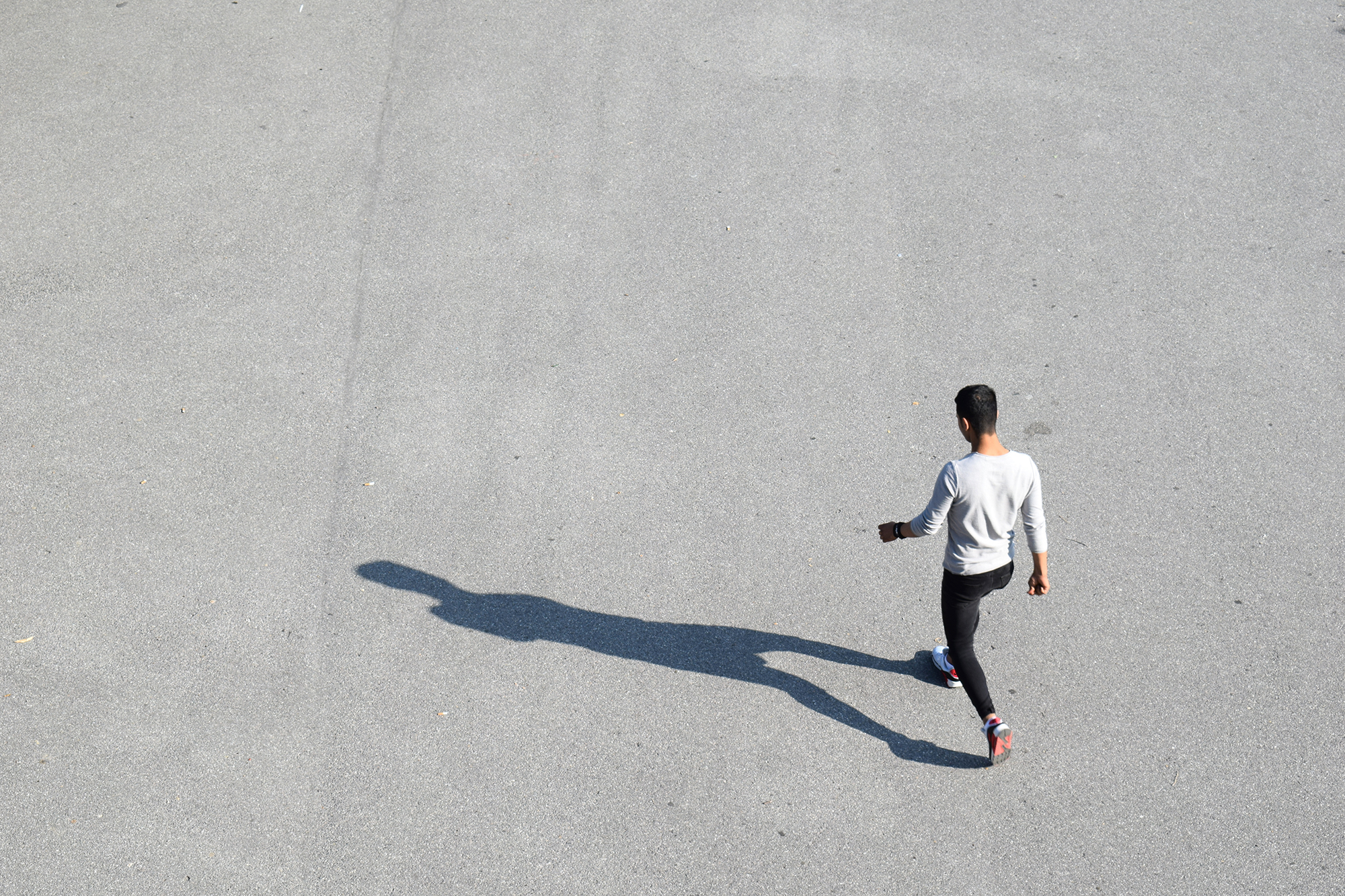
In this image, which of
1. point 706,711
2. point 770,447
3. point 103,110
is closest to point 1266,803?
point 706,711

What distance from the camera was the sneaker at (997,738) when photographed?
5.09m

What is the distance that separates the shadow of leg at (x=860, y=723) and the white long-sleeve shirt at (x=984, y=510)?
39.5 inches

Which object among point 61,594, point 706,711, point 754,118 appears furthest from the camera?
point 754,118

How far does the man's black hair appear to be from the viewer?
4.57 metres

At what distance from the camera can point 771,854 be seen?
193 inches

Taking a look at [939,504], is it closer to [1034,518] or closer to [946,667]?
[1034,518]

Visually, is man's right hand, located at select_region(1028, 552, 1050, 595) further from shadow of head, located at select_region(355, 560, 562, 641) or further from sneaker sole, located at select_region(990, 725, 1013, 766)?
shadow of head, located at select_region(355, 560, 562, 641)

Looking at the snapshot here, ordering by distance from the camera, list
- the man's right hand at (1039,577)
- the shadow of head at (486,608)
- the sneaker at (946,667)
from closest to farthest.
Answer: the man's right hand at (1039,577) → the sneaker at (946,667) → the shadow of head at (486,608)

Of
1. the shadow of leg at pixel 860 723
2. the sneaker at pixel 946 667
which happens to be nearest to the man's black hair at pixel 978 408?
the sneaker at pixel 946 667

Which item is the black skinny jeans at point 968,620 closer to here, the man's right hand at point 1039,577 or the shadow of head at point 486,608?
the man's right hand at point 1039,577

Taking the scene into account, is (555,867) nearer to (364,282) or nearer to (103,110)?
(364,282)

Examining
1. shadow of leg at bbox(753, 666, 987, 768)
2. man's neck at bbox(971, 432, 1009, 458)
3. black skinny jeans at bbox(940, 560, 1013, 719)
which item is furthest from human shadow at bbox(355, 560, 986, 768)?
man's neck at bbox(971, 432, 1009, 458)

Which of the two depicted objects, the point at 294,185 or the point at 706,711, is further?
the point at 294,185

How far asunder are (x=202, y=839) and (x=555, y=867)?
67.0 inches
